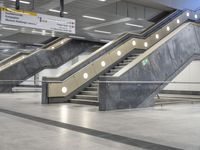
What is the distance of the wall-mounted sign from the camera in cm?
1067

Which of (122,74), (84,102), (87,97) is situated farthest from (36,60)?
(122,74)

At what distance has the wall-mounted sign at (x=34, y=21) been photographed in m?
10.7

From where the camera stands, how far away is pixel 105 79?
343 inches

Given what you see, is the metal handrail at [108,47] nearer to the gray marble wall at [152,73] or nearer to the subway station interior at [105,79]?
the subway station interior at [105,79]

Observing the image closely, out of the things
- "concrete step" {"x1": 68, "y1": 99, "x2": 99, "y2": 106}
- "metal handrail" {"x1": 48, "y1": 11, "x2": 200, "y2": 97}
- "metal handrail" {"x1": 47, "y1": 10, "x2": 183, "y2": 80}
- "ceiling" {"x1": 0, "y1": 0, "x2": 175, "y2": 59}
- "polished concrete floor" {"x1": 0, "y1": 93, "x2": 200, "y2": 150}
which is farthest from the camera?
"ceiling" {"x1": 0, "y1": 0, "x2": 175, "y2": 59}

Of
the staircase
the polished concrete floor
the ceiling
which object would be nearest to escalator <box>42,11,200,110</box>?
the staircase

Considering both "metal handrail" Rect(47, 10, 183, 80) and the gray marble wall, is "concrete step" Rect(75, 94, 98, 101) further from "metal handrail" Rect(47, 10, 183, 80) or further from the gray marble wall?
the gray marble wall

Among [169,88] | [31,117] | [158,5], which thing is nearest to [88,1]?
[158,5]

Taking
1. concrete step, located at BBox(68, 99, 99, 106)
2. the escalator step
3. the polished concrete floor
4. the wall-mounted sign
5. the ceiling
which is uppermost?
the ceiling

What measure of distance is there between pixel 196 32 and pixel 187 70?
775 cm

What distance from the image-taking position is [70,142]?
4.75m

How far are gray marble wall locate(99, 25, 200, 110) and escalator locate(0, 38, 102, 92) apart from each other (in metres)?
11.3

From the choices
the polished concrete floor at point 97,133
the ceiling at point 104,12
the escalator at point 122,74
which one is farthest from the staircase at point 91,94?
the polished concrete floor at point 97,133

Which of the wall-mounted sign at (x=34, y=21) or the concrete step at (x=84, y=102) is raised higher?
the wall-mounted sign at (x=34, y=21)
